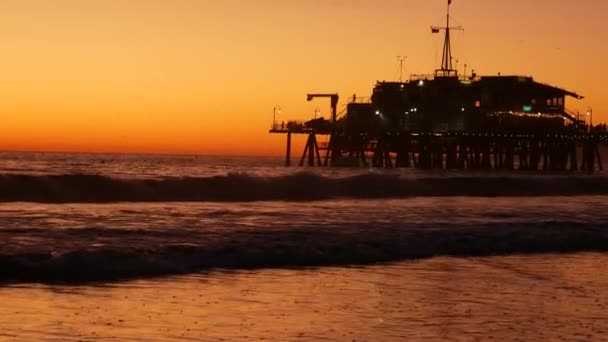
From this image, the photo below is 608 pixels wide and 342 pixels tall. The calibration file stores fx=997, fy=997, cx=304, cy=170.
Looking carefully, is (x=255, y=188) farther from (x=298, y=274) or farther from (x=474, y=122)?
(x=474, y=122)

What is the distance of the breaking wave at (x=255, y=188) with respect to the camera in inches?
1751

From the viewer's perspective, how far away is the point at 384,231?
26391 mm

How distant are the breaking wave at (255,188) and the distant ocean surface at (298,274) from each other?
744 cm

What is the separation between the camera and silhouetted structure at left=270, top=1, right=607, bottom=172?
91.1 metres

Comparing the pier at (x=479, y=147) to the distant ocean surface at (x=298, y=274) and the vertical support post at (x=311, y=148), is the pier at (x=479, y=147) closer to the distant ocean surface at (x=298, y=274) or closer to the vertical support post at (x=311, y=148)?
the vertical support post at (x=311, y=148)

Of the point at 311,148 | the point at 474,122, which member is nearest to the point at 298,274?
the point at 474,122

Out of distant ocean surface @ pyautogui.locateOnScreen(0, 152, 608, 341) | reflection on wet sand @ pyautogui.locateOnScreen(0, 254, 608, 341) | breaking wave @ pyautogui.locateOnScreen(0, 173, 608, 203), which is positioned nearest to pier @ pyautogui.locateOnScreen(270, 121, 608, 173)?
breaking wave @ pyautogui.locateOnScreen(0, 173, 608, 203)

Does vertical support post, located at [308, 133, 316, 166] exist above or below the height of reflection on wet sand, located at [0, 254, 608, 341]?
above

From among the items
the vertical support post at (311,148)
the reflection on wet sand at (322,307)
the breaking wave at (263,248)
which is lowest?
the reflection on wet sand at (322,307)

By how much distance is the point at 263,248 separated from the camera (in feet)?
69.4

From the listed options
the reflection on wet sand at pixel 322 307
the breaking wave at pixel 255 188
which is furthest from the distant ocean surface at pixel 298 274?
the breaking wave at pixel 255 188

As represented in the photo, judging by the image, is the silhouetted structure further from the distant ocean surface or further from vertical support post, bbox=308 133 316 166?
the distant ocean surface

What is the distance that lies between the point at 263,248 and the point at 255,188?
30319 millimetres

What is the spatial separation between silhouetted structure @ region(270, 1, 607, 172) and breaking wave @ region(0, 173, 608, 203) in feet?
78.6
